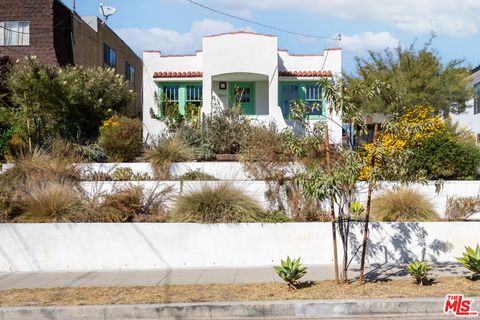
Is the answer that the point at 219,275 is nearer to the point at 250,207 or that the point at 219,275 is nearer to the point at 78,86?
the point at 250,207

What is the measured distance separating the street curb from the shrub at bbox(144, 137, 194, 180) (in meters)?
6.64

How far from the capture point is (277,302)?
25.7ft

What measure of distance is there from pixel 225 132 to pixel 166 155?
2.85 metres

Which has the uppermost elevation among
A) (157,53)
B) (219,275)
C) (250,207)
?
(157,53)

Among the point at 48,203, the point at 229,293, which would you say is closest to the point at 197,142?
the point at 48,203

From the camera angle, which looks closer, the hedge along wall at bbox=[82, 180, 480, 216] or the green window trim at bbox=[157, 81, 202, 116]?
the hedge along wall at bbox=[82, 180, 480, 216]

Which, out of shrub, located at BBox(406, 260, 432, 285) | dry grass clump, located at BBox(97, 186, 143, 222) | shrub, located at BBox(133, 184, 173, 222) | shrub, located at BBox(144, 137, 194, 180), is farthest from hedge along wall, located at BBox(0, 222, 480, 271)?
shrub, located at BBox(144, 137, 194, 180)

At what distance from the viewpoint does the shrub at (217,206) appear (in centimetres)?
1110

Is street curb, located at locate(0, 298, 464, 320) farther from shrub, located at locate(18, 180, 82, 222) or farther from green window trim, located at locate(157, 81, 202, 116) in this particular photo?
green window trim, located at locate(157, 81, 202, 116)

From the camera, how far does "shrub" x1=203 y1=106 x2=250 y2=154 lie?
1681 cm

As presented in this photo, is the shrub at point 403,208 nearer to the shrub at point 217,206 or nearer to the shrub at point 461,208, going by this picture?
the shrub at point 461,208

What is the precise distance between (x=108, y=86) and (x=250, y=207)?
10.0m

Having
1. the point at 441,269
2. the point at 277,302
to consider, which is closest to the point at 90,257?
the point at 277,302

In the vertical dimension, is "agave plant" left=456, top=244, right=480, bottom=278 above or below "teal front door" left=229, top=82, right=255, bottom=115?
below
